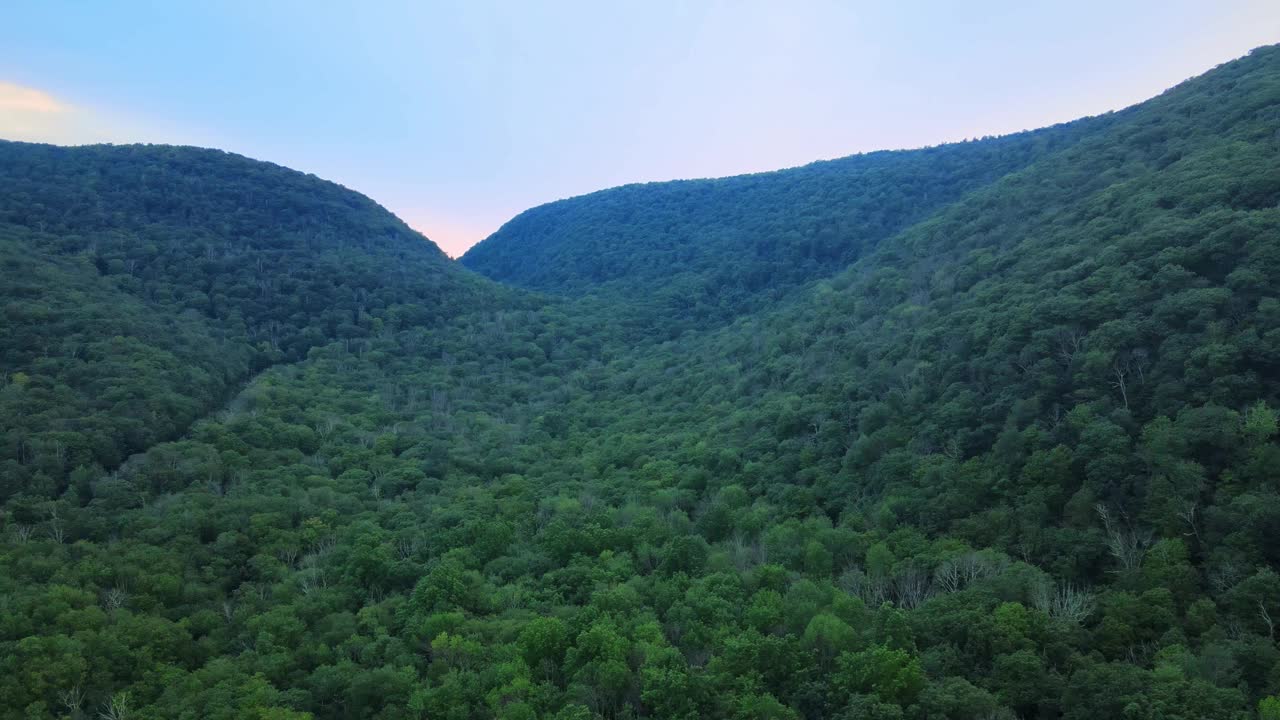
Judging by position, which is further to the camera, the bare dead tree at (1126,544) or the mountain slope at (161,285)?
the mountain slope at (161,285)

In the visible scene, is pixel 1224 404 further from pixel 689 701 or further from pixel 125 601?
pixel 125 601

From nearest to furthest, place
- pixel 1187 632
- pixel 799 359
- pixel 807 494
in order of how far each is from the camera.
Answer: pixel 1187 632
pixel 807 494
pixel 799 359

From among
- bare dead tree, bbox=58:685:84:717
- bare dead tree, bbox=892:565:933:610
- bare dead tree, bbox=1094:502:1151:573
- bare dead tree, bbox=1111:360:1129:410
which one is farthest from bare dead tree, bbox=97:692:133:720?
bare dead tree, bbox=1111:360:1129:410

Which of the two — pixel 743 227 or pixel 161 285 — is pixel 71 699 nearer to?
pixel 161 285

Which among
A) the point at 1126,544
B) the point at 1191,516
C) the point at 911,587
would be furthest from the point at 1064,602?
the point at 911,587

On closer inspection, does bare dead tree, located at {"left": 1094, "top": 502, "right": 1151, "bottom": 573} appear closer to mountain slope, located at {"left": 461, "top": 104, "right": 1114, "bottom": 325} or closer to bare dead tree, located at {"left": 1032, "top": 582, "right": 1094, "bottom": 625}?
bare dead tree, located at {"left": 1032, "top": 582, "right": 1094, "bottom": 625}

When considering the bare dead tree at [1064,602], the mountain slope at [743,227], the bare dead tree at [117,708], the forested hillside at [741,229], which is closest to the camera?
the bare dead tree at [1064,602]

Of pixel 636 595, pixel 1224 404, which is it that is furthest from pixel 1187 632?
pixel 636 595

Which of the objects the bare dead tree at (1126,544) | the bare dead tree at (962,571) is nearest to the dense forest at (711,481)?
the bare dead tree at (962,571)

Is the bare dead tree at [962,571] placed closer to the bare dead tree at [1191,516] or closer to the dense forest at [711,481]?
the dense forest at [711,481]
